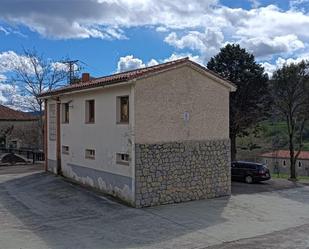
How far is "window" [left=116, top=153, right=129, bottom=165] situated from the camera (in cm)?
1820

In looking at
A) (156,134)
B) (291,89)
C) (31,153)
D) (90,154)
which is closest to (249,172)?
(291,89)

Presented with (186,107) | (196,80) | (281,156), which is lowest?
(281,156)

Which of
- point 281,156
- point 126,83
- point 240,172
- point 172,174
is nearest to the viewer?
point 126,83

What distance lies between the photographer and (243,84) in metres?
31.6

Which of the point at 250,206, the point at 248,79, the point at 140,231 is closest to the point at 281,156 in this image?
the point at 248,79

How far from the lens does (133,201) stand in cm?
1722

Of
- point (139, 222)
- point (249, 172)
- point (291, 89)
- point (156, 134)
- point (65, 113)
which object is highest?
point (291, 89)

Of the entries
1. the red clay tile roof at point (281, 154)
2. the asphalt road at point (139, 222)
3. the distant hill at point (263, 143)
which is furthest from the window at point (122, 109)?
the red clay tile roof at point (281, 154)

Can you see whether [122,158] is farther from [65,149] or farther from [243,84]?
[243,84]

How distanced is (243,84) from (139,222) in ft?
62.3

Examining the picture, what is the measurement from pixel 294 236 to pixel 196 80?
8123 mm

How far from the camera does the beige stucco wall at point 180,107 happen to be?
17.6m

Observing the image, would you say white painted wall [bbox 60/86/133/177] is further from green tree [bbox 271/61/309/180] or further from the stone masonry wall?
green tree [bbox 271/61/309/180]

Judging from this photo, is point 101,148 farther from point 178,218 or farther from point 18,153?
point 18,153
